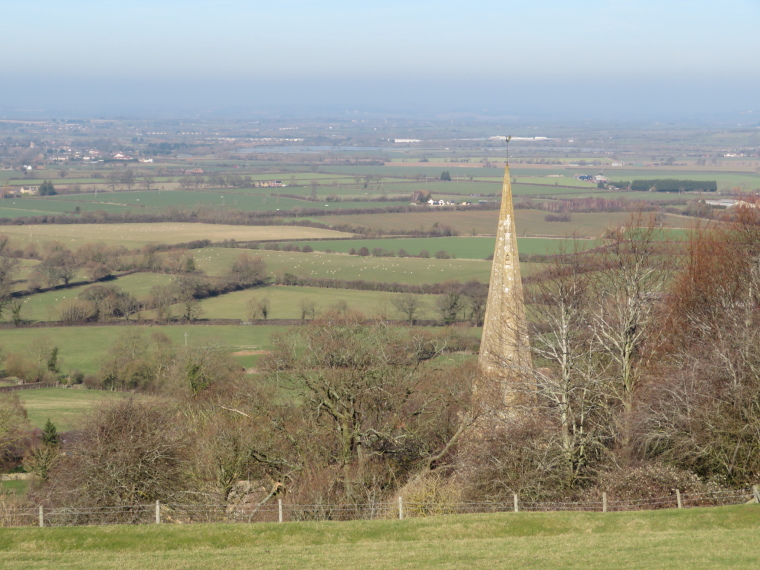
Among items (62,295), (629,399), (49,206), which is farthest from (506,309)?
(49,206)

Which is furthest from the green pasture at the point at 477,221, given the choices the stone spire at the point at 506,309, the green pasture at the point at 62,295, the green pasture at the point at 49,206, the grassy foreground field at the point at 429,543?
the grassy foreground field at the point at 429,543

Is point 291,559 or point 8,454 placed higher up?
point 291,559

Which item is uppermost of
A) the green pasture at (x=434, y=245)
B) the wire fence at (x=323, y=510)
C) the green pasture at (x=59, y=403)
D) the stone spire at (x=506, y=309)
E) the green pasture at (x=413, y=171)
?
the stone spire at (x=506, y=309)

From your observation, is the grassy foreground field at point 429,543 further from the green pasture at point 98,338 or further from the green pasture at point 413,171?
the green pasture at point 413,171

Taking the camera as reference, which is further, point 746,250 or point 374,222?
point 374,222

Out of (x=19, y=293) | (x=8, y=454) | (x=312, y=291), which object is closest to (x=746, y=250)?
(x=8, y=454)

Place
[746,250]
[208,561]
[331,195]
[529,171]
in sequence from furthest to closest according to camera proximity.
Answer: [529,171] < [331,195] < [746,250] < [208,561]

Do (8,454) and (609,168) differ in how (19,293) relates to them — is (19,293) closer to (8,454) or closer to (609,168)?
(8,454)
